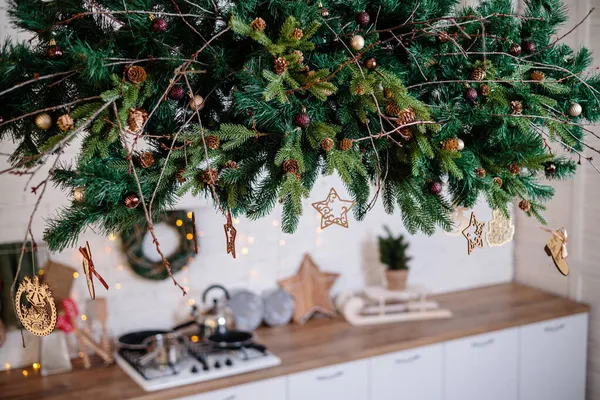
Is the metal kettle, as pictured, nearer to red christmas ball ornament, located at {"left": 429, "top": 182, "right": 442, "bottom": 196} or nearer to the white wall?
the white wall

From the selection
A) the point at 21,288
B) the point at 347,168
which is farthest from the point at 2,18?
the point at 347,168

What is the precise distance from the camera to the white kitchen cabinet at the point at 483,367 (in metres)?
2.87

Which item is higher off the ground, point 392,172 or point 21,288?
point 392,172

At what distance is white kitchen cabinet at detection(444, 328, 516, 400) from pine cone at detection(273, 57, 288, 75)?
7.10 ft

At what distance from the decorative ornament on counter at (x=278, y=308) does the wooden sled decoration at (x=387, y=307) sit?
262 mm

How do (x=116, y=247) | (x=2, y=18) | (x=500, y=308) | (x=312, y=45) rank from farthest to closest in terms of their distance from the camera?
1. (x=500, y=308)
2. (x=116, y=247)
3. (x=2, y=18)
4. (x=312, y=45)

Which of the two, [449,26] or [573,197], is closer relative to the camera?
[449,26]

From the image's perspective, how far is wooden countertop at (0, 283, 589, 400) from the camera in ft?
7.62

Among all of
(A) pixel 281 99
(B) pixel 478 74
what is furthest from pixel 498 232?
(A) pixel 281 99

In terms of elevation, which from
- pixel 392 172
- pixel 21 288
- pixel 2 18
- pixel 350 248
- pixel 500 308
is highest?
pixel 2 18

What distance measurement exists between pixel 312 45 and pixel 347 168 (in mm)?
220

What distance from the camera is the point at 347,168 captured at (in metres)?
1.06

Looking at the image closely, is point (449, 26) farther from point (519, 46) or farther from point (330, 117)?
point (330, 117)

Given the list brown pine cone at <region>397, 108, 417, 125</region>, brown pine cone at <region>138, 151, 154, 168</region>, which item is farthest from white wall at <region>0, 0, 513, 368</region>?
brown pine cone at <region>397, 108, 417, 125</region>
